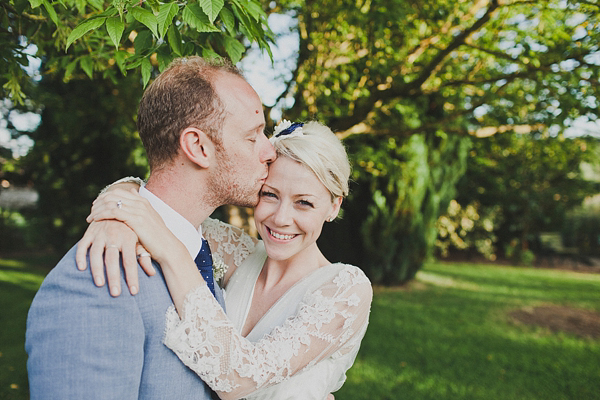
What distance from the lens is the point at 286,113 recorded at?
19.8 ft

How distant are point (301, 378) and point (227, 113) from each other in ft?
4.11

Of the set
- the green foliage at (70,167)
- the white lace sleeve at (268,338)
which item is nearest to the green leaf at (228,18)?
the white lace sleeve at (268,338)

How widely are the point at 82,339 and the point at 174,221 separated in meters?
0.58

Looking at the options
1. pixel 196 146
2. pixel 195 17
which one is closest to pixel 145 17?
pixel 195 17

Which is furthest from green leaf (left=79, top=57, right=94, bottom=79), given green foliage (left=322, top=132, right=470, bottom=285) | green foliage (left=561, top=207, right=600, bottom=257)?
green foliage (left=561, top=207, right=600, bottom=257)

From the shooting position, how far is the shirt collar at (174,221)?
1.75m

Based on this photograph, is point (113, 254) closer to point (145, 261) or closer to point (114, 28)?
point (145, 261)

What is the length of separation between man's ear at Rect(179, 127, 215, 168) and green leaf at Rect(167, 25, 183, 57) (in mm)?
480

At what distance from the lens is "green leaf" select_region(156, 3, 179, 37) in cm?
159

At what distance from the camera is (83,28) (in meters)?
1.58

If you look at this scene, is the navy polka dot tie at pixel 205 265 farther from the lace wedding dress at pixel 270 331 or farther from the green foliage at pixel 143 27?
the green foliage at pixel 143 27

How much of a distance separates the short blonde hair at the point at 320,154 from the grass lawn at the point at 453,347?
3613 millimetres

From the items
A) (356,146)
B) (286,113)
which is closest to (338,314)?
(286,113)

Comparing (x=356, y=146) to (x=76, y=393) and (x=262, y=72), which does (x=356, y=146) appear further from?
(x=76, y=393)
